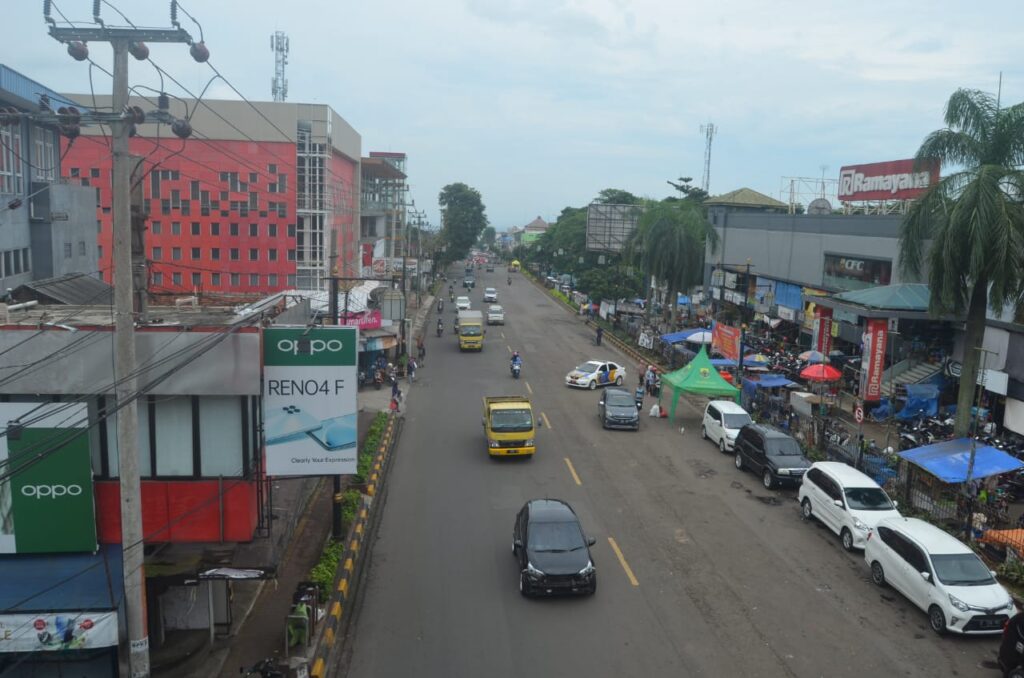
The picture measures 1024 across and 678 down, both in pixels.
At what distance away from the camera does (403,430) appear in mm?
29141

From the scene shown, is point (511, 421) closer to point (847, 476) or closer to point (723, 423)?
point (723, 423)

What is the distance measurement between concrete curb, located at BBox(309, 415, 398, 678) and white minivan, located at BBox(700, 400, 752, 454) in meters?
11.6

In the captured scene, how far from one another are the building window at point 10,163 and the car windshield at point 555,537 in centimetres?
1928

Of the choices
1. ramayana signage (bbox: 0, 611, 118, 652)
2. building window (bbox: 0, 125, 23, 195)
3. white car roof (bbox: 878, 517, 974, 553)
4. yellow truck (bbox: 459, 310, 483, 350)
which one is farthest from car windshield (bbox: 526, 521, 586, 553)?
yellow truck (bbox: 459, 310, 483, 350)

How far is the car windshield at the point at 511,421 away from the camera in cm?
2494

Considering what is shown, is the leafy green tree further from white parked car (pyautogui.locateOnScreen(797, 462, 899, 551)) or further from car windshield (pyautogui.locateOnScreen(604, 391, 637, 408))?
white parked car (pyautogui.locateOnScreen(797, 462, 899, 551))

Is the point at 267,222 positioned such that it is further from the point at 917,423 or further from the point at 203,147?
the point at 917,423

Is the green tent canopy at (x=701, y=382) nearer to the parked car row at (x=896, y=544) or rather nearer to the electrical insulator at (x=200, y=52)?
the parked car row at (x=896, y=544)

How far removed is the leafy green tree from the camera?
123 metres

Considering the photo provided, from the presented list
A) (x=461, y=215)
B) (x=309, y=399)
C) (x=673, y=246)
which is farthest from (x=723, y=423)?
(x=461, y=215)

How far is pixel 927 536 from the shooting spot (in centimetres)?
Answer: 1551

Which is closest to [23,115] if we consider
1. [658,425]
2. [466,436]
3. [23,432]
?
[23,432]

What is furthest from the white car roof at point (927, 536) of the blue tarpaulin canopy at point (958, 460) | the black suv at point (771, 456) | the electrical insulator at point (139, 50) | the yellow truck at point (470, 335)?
the yellow truck at point (470, 335)

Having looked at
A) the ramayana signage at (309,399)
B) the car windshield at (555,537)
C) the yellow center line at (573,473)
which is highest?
the ramayana signage at (309,399)
